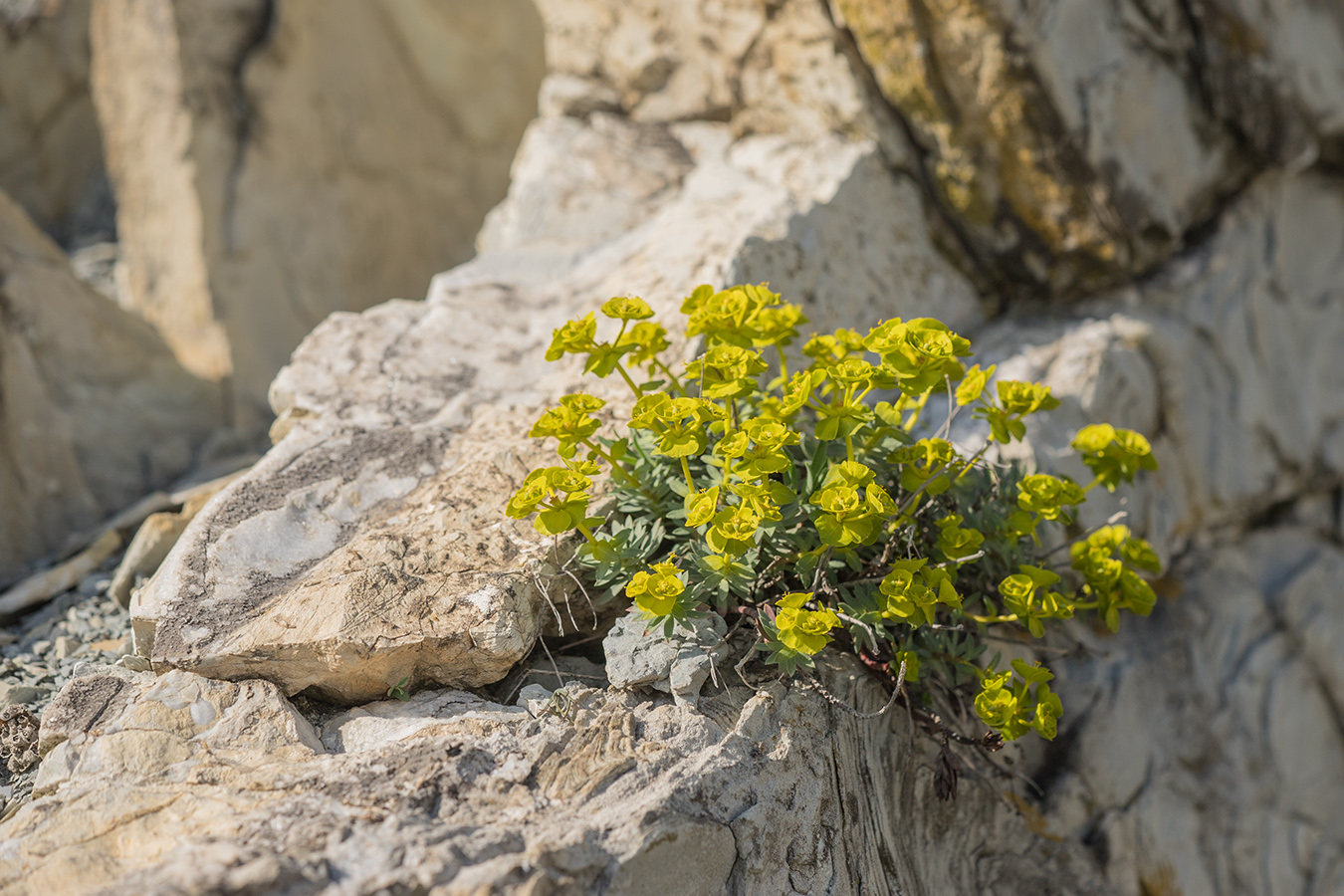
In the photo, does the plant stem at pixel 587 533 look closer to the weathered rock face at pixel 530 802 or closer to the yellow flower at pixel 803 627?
the weathered rock face at pixel 530 802

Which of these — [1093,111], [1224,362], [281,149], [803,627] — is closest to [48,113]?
[281,149]

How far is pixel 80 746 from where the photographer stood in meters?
1.73

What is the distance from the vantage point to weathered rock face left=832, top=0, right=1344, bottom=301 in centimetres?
318

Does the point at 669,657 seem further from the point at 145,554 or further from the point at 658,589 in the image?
the point at 145,554

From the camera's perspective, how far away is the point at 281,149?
514cm

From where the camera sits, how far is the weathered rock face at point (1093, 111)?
3180 millimetres

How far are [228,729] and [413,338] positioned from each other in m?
1.42

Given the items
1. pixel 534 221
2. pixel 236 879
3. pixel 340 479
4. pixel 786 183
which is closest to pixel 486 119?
pixel 534 221

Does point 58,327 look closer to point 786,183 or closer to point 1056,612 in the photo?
point 786,183

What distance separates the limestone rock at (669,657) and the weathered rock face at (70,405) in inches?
87.7

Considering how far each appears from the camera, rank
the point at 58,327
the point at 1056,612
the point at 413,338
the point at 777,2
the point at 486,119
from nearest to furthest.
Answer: the point at 1056,612 < the point at 413,338 < the point at 777,2 < the point at 58,327 < the point at 486,119

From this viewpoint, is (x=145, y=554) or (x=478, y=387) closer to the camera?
(x=145, y=554)

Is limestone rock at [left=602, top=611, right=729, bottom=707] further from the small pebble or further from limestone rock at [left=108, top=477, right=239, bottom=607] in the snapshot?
the small pebble

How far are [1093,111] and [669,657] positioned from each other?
262cm
